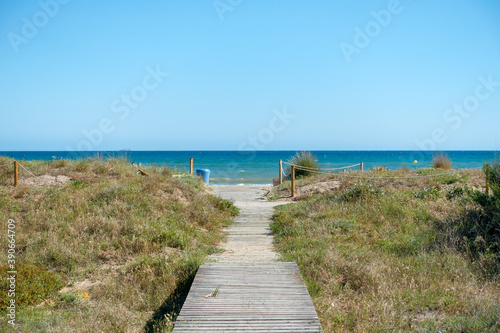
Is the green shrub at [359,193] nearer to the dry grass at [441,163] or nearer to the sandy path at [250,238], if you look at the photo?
the sandy path at [250,238]

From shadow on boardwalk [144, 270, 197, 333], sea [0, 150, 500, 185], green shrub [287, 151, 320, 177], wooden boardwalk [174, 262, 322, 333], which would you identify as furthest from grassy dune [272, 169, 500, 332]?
green shrub [287, 151, 320, 177]

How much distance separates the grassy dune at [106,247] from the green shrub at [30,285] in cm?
1

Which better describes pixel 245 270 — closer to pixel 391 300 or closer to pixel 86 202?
pixel 391 300

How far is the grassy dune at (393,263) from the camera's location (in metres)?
4.77

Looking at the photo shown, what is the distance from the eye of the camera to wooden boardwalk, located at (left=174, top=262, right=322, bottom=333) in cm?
390

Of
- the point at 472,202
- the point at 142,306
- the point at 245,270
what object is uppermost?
the point at 472,202

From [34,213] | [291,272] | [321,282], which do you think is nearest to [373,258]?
[321,282]

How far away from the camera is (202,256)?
277 inches

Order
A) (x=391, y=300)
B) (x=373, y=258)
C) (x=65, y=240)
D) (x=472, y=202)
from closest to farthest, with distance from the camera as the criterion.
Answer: (x=391, y=300), (x=373, y=258), (x=65, y=240), (x=472, y=202)

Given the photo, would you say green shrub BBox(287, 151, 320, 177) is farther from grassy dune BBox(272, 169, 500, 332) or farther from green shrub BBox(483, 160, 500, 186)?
green shrub BBox(483, 160, 500, 186)

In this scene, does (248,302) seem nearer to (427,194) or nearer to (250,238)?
(250,238)

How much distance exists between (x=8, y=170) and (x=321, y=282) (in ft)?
38.7

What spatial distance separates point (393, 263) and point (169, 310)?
3679 millimetres

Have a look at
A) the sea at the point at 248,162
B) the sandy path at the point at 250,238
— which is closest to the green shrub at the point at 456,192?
the sea at the point at 248,162
